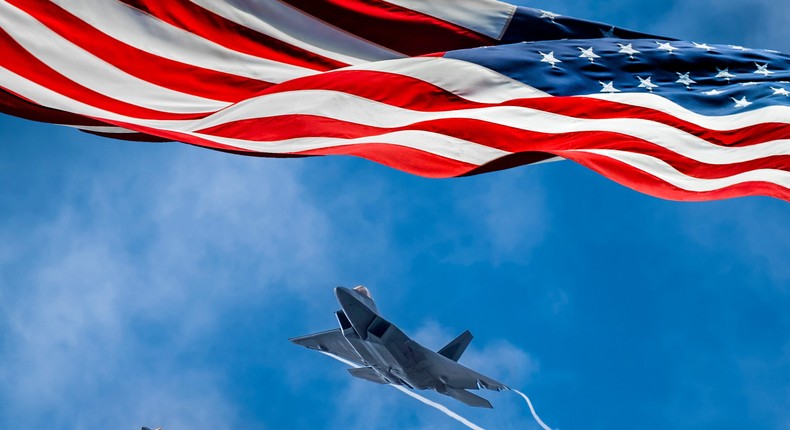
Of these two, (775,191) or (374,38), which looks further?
(374,38)

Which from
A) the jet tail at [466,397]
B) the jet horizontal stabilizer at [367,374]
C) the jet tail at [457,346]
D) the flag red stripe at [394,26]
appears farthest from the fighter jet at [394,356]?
the flag red stripe at [394,26]

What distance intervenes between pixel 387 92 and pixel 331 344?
3849 centimetres

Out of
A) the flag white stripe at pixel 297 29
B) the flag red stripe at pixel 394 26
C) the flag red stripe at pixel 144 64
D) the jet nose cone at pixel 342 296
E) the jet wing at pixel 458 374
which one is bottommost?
the flag red stripe at pixel 144 64

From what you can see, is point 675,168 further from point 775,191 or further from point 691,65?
point 691,65

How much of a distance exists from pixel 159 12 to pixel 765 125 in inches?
218

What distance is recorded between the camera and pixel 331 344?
151ft

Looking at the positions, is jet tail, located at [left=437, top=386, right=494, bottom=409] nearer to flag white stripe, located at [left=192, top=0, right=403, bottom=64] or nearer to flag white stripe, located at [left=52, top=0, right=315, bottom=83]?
flag white stripe, located at [left=192, top=0, right=403, bottom=64]

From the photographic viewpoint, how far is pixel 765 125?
888 cm

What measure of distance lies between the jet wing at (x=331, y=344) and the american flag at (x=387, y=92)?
1424 inches

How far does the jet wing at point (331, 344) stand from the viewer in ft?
149

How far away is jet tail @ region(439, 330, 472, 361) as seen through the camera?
166ft

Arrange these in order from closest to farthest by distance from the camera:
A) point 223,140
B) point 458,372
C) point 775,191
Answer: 1. point 223,140
2. point 775,191
3. point 458,372

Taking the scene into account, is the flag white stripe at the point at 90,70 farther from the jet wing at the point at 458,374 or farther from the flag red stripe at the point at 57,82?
the jet wing at the point at 458,374

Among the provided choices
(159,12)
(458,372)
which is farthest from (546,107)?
(458,372)
